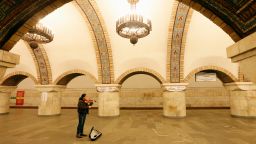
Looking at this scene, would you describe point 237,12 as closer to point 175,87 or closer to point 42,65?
point 175,87

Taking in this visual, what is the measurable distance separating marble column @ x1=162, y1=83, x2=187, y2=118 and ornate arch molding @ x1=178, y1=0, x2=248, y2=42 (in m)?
5.50

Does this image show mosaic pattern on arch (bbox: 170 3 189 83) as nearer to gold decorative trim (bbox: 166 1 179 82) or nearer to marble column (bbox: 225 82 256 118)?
gold decorative trim (bbox: 166 1 179 82)

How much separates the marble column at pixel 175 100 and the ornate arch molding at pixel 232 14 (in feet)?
18.0

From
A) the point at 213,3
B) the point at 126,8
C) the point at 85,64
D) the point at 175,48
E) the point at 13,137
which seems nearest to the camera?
the point at 213,3

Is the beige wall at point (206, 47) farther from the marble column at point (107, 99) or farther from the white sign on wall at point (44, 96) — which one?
the white sign on wall at point (44, 96)

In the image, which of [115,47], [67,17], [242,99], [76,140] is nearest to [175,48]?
[115,47]

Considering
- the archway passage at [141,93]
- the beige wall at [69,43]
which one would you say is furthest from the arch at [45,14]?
the archway passage at [141,93]

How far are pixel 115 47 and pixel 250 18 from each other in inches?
240

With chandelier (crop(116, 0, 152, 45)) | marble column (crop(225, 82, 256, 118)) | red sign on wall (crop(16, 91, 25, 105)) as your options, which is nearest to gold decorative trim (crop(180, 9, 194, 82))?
chandelier (crop(116, 0, 152, 45))

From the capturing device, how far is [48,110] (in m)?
8.70

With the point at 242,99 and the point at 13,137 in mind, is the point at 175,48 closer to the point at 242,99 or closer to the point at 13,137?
the point at 242,99

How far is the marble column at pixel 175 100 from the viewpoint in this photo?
7.78 metres


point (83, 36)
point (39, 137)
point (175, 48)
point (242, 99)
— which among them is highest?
point (83, 36)

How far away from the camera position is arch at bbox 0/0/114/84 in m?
2.37
